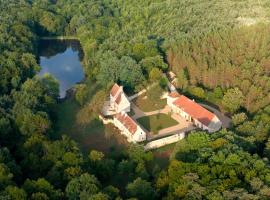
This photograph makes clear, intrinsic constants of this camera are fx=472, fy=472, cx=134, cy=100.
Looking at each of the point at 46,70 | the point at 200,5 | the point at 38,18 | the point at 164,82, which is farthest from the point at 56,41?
the point at 164,82

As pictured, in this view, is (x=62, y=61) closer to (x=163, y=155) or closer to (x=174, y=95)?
(x=174, y=95)

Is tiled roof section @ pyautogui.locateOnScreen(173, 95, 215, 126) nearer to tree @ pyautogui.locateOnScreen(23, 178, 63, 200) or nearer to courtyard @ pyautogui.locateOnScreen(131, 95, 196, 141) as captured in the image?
courtyard @ pyautogui.locateOnScreen(131, 95, 196, 141)

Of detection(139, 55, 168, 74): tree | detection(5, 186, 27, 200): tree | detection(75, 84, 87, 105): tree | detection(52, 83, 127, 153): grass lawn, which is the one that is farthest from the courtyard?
detection(5, 186, 27, 200): tree

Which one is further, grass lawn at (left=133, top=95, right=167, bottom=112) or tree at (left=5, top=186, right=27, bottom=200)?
grass lawn at (left=133, top=95, right=167, bottom=112)

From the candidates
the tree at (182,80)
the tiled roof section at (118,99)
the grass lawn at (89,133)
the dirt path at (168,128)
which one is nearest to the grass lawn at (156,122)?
the dirt path at (168,128)

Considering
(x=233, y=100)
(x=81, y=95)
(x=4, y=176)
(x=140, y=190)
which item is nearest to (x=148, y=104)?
(x=81, y=95)

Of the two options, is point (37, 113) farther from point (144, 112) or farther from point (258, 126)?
point (258, 126)

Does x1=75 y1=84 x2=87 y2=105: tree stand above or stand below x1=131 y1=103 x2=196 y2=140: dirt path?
above
